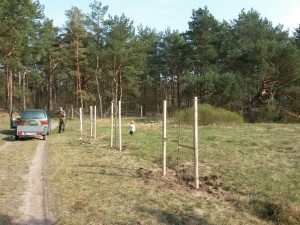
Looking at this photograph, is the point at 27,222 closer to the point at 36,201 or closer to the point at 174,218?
the point at 36,201

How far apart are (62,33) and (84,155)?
43257 mm

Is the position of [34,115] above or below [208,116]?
above

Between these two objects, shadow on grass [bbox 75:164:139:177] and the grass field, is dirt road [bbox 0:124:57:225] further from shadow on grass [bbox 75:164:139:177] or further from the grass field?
shadow on grass [bbox 75:164:139:177]

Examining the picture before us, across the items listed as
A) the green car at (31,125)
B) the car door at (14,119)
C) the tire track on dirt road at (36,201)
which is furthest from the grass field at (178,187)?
the car door at (14,119)

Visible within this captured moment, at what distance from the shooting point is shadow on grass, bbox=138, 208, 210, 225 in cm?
674

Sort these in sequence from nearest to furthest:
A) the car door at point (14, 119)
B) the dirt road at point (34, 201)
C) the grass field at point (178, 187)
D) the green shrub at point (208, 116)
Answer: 1. the dirt road at point (34, 201)
2. the grass field at point (178, 187)
3. the car door at point (14, 119)
4. the green shrub at point (208, 116)

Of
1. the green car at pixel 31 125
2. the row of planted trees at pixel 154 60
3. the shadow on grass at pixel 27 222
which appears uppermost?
the row of planted trees at pixel 154 60

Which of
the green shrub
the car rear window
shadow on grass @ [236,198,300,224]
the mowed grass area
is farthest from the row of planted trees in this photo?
shadow on grass @ [236,198,300,224]

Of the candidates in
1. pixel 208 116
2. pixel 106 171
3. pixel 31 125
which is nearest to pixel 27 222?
pixel 106 171

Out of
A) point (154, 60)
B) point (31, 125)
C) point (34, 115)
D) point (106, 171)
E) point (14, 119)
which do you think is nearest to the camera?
point (106, 171)

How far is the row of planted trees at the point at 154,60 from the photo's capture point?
35531mm

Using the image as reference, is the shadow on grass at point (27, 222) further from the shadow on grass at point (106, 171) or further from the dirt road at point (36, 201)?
the shadow on grass at point (106, 171)

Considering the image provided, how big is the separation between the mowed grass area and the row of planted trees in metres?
22.7

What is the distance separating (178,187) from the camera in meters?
8.92
